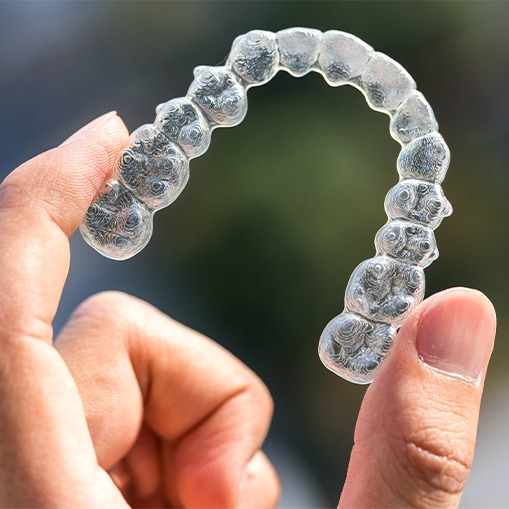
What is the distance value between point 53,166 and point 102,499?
1.59 ft

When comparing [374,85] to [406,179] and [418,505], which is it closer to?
[406,179]

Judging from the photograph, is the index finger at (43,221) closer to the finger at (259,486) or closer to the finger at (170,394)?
the finger at (170,394)

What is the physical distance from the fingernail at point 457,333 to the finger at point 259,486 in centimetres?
71

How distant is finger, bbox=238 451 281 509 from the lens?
1486 millimetres

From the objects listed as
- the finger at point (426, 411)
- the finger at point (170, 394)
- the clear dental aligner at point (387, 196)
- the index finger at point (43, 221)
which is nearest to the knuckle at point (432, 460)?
the finger at point (426, 411)

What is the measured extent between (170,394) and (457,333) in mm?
722

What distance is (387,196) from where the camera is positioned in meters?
1.10

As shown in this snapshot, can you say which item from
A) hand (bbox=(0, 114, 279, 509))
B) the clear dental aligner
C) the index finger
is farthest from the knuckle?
the index finger

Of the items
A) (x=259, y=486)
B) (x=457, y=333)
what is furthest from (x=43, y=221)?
(x=259, y=486)

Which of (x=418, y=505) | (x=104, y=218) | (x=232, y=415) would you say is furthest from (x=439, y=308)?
(x=232, y=415)

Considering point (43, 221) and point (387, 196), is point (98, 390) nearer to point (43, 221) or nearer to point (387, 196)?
point (43, 221)

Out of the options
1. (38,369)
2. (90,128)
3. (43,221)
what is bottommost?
(38,369)

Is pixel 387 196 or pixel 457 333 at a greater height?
pixel 387 196

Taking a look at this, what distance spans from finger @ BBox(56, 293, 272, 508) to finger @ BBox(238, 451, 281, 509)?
0.26 feet
